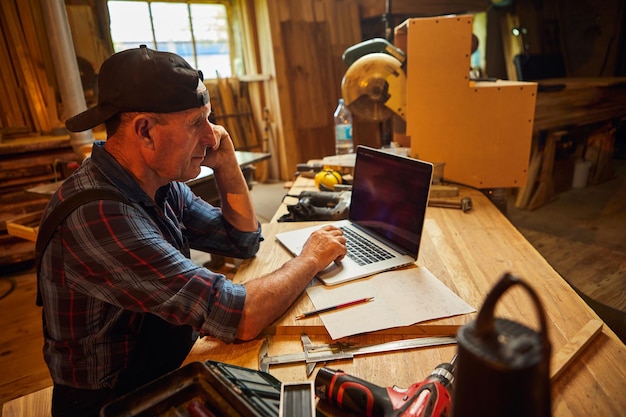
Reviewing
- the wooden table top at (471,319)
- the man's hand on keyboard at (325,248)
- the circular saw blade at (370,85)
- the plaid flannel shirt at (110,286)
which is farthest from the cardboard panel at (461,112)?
the plaid flannel shirt at (110,286)

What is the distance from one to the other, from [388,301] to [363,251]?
283 mm

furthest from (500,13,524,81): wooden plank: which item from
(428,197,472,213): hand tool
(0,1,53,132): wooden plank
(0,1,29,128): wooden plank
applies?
(0,1,29,128): wooden plank

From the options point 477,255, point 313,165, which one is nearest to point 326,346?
point 477,255

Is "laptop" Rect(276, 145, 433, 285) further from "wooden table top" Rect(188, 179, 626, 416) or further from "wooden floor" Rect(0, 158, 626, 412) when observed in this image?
"wooden floor" Rect(0, 158, 626, 412)

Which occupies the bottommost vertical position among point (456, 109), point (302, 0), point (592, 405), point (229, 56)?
point (592, 405)

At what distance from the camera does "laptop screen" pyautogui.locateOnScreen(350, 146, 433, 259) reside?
1.20 meters

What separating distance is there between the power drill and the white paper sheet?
6.7 inches

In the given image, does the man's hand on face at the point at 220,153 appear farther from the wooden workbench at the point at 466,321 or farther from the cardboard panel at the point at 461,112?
the cardboard panel at the point at 461,112

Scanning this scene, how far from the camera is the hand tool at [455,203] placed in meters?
1.71

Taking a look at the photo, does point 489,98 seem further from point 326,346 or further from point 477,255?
point 326,346

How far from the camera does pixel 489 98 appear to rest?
5.98 ft

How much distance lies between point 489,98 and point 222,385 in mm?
1659

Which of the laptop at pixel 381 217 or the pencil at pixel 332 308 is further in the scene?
the laptop at pixel 381 217

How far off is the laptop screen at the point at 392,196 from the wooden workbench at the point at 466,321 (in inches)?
4.5
